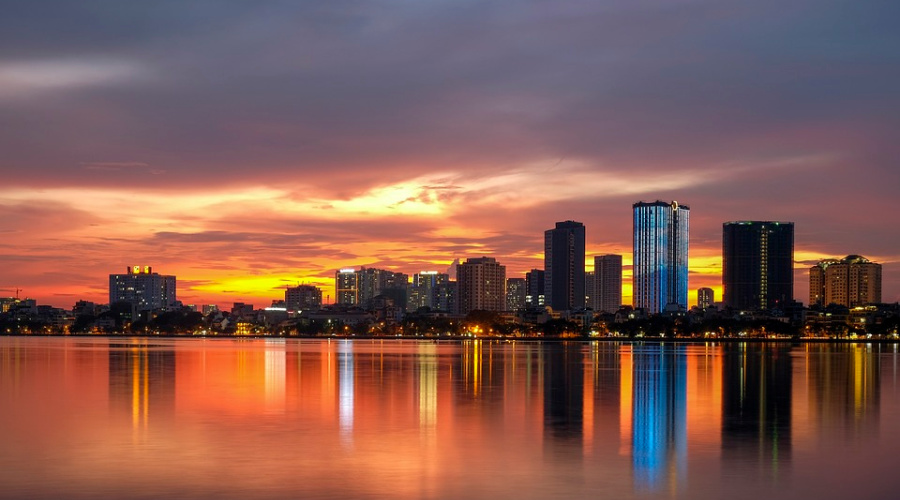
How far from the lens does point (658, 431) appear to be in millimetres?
31266

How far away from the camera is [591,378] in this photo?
59.2 metres

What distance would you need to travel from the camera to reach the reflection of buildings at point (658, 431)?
23.4 metres

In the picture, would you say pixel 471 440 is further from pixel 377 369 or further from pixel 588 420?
pixel 377 369

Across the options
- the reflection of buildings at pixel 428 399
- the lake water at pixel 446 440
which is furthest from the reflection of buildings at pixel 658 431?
the reflection of buildings at pixel 428 399

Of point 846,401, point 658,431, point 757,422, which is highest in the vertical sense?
point 658,431

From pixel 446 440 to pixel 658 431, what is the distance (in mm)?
6896

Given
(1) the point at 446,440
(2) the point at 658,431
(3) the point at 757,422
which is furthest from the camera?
(3) the point at 757,422

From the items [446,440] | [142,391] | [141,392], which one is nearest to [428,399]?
[141,392]

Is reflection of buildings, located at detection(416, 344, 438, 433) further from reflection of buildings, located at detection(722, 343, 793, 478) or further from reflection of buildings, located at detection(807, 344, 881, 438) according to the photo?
reflection of buildings, located at detection(807, 344, 881, 438)

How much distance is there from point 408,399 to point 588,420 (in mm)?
10284

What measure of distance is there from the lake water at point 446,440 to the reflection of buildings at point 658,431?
94 mm

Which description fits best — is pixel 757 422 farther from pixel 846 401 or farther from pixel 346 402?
pixel 346 402

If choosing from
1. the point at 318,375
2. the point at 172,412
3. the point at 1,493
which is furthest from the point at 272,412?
the point at 318,375

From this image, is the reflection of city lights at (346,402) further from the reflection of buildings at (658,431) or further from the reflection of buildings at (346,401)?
the reflection of buildings at (658,431)
